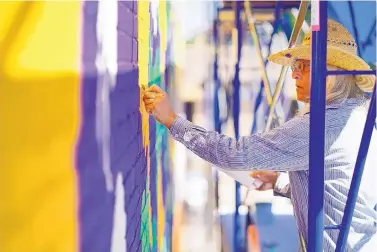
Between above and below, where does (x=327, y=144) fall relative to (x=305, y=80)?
below

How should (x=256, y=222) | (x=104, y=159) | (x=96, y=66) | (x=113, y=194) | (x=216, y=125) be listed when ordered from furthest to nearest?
(x=216, y=125) → (x=256, y=222) → (x=113, y=194) → (x=104, y=159) → (x=96, y=66)

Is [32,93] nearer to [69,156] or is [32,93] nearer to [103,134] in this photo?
[69,156]

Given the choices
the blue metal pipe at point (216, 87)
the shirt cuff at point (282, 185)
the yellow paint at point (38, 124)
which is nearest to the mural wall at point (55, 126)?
the yellow paint at point (38, 124)

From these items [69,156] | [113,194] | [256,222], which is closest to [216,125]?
[256,222]

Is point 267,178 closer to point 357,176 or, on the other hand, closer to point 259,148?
point 259,148

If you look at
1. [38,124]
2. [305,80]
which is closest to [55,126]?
[38,124]

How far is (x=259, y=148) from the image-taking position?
5.83 ft

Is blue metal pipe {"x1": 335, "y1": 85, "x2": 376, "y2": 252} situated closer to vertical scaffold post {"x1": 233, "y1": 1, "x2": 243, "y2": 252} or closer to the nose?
the nose

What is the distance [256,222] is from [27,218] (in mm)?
4156

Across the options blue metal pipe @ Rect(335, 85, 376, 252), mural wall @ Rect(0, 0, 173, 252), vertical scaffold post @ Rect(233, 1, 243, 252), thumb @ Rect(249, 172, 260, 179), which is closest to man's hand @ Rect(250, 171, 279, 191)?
thumb @ Rect(249, 172, 260, 179)

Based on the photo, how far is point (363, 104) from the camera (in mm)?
1901

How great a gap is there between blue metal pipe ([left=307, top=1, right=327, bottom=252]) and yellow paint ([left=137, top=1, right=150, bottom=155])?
0.72 metres

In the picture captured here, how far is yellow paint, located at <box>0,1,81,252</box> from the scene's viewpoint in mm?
1025

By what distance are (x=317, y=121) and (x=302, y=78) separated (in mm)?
391
